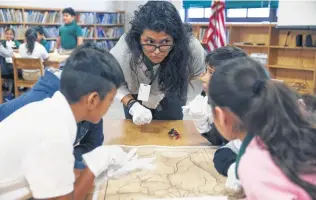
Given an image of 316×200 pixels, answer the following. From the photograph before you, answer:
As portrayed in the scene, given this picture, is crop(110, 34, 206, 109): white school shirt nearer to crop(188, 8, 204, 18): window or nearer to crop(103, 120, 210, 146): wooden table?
crop(103, 120, 210, 146): wooden table

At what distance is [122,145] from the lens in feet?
4.32

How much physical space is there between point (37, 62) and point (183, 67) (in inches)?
96.6

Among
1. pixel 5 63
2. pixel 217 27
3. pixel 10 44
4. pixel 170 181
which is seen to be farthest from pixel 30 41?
pixel 170 181

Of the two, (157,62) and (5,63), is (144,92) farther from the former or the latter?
(5,63)

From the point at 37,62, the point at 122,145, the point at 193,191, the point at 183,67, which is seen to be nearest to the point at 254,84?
the point at 193,191

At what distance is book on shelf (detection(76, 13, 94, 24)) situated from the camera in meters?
6.22

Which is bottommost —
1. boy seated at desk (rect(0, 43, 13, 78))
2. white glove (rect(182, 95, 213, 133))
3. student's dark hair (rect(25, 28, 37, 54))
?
boy seated at desk (rect(0, 43, 13, 78))

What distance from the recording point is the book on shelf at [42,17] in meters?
5.61

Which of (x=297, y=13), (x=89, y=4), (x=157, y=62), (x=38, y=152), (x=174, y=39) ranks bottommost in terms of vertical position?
(x=38, y=152)

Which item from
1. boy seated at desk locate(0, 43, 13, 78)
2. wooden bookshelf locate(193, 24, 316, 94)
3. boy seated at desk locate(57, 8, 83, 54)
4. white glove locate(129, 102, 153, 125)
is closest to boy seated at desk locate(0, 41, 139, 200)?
white glove locate(129, 102, 153, 125)

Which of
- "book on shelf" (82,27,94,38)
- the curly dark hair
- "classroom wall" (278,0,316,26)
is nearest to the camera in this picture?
the curly dark hair

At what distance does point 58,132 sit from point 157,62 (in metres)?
0.88

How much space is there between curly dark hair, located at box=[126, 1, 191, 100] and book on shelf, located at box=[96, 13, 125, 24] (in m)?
5.21

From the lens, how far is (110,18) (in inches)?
262
